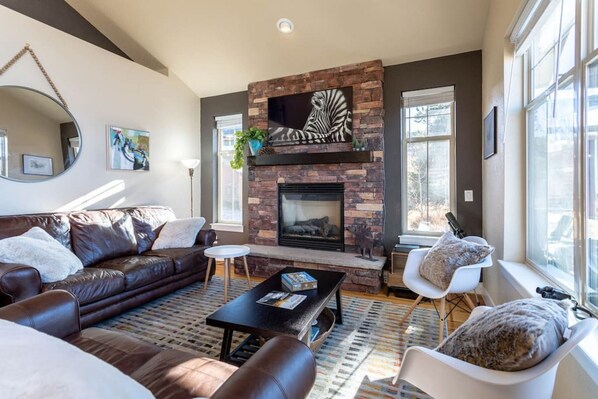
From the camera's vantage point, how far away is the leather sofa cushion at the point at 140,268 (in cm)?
262

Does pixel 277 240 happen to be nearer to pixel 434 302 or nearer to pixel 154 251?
pixel 154 251

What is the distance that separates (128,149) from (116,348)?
10.1 ft

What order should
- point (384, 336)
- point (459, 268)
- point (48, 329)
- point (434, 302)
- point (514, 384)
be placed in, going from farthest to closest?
point (434, 302)
point (384, 336)
point (459, 268)
point (48, 329)
point (514, 384)

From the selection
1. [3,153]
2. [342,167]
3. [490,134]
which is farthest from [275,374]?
[3,153]

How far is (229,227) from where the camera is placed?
464 centimetres

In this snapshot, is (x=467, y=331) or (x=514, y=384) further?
(x=467, y=331)

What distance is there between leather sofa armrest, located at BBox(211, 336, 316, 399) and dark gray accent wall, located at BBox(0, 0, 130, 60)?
14.0ft

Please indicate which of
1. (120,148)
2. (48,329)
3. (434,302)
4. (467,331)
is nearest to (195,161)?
(120,148)

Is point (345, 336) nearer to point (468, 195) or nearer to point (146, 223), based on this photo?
point (468, 195)

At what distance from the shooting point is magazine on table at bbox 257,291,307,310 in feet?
6.13

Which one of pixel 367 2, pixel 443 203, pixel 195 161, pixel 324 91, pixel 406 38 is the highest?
pixel 367 2

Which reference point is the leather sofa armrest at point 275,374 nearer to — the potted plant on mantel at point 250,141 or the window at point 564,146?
the window at point 564,146

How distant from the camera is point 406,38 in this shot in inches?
126

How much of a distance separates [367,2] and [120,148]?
3.27 meters
